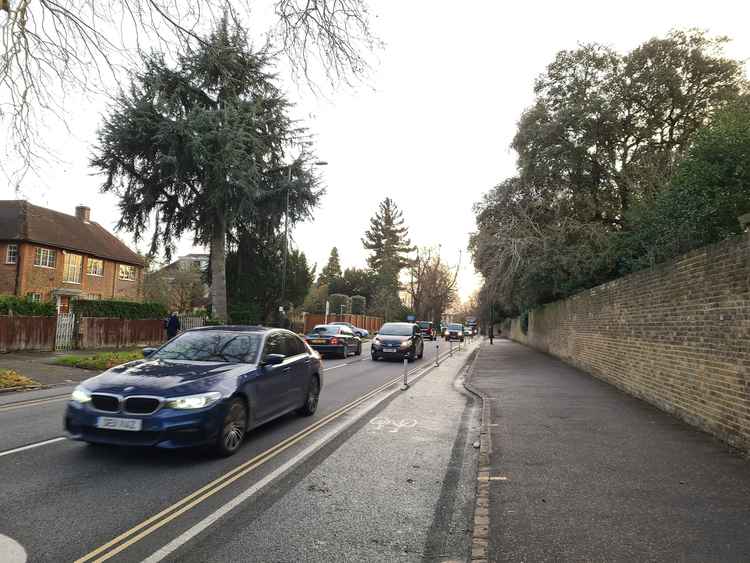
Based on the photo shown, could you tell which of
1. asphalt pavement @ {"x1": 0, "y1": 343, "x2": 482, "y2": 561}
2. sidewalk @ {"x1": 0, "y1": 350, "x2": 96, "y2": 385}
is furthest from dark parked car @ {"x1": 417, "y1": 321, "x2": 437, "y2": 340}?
asphalt pavement @ {"x1": 0, "y1": 343, "x2": 482, "y2": 561}

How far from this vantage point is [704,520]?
4.12 m

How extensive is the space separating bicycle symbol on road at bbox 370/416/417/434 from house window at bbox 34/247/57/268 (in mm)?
32183

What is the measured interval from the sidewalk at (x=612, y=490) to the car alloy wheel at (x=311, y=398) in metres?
2.91

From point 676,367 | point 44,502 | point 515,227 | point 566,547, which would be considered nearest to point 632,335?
point 676,367

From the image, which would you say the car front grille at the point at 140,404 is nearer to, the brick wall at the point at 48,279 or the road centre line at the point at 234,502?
the road centre line at the point at 234,502

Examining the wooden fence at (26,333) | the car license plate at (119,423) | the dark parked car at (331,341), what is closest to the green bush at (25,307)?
the wooden fence at (26,333)

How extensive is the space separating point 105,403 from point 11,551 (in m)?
2.18

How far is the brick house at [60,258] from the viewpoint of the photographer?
105 feet

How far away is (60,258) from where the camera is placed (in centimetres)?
3488

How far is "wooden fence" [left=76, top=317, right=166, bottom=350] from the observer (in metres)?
21.4

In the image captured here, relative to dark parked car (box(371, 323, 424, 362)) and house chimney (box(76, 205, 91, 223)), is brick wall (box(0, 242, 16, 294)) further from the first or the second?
dark parked car (box(371, 323, 424, 362))

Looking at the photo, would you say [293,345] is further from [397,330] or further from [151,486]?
[397,330]

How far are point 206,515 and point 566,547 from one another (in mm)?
2720

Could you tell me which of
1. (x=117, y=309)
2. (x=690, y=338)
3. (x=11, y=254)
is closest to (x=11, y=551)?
(x=690, y=338)
